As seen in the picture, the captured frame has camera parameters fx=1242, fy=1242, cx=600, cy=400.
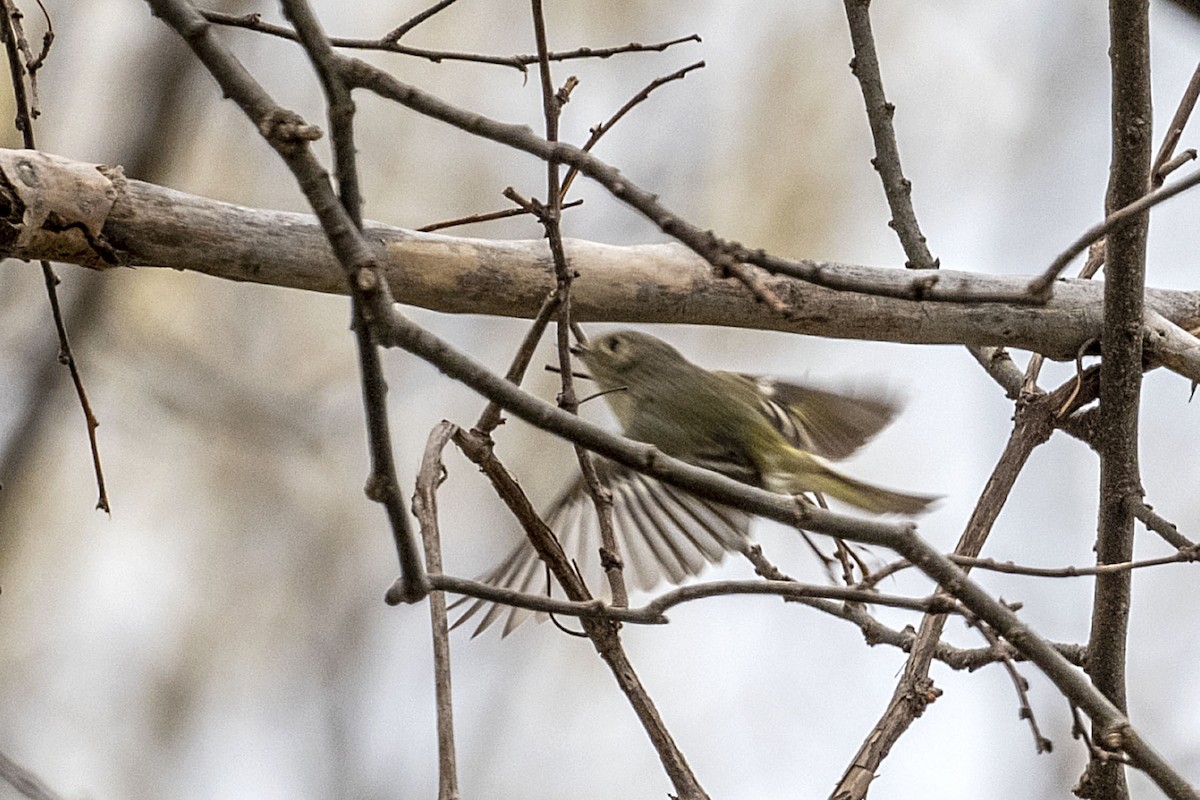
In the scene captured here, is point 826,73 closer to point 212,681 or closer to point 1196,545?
point 212,681

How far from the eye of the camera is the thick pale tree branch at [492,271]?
4.23 feet

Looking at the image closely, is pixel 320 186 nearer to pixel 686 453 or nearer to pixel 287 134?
pixel 287 134

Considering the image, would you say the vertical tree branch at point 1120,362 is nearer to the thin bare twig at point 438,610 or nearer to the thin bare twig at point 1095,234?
the thin bare twig at point 1095,234

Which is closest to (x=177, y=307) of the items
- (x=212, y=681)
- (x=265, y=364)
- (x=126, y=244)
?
(x=265, y=364)

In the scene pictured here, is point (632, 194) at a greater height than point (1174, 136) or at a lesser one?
lesser

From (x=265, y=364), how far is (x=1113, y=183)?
10.1 ft

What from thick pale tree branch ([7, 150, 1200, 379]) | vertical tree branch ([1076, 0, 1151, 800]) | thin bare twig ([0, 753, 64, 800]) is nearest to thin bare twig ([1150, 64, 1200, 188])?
thick pale tree branch ([7, 150, 1200, 379])

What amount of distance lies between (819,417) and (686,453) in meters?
0.29

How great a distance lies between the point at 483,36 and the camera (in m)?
4.24

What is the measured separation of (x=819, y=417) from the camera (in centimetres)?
208

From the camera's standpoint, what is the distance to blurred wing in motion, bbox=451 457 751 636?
191 centimetres

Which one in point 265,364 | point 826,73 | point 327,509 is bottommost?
point 327,509

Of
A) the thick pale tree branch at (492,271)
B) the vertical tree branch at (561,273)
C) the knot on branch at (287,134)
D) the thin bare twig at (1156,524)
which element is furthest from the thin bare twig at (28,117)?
the thin bare twig at (1156,524)

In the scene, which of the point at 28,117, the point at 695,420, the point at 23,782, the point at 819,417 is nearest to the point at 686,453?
the point at 695,420
